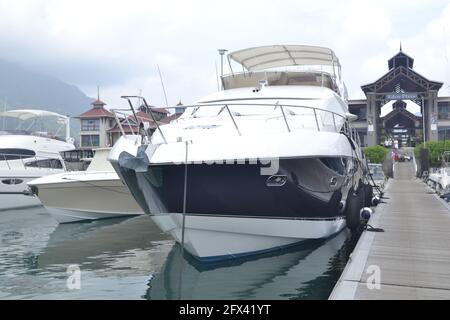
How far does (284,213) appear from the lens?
28.0 ft

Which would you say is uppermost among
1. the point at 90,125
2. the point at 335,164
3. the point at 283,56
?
the point at 90,125

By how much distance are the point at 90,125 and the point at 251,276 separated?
5382 centimetres

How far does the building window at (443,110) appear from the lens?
55344 mm

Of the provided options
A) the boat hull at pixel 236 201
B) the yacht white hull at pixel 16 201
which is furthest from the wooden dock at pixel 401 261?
the yacht white hull at pixel 16 201

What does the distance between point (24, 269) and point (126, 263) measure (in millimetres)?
1865

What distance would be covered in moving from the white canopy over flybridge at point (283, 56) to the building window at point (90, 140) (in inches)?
1817

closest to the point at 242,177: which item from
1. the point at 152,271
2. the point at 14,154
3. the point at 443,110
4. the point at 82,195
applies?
the point at 152,271

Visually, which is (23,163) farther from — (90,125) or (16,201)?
(90,125)

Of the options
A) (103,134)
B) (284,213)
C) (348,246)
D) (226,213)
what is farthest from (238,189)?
(103,134)

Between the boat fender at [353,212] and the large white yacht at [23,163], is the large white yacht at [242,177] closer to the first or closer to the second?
the boat fender at [353,212]

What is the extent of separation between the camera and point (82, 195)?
16.2 metres

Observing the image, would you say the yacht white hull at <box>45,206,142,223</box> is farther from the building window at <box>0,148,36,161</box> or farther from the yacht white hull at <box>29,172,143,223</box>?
the building window at <box>0,148,36,161</box>

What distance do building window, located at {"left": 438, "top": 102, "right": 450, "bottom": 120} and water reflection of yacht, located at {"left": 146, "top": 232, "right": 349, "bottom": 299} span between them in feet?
167
